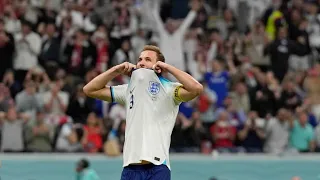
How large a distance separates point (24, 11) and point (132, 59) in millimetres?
2518

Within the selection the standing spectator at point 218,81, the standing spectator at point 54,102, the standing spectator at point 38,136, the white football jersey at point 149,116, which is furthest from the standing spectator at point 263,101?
the white football jersey at point 149,116

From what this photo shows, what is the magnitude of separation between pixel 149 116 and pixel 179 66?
12.2 m

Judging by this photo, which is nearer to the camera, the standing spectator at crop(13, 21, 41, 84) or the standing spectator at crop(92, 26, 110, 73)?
the standing spectator at crop(13, 21, 41, 84)

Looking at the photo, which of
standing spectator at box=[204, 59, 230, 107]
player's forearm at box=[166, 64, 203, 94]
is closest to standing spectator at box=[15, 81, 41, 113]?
standing spectator at box=[204, 59, 230, 107]

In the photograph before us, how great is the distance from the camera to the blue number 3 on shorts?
8008mm

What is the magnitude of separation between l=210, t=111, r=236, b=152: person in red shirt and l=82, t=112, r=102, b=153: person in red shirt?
2261mm

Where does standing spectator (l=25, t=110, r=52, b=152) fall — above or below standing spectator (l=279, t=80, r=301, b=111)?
below

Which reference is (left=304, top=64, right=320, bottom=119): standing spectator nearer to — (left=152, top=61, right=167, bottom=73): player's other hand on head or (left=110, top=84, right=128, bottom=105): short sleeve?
(left=110, top=84, right=128, bottom=105): short sleeve

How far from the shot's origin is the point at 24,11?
20281 mm

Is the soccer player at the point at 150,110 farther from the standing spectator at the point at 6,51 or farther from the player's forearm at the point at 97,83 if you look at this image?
the standing spectator at the point at 6,51

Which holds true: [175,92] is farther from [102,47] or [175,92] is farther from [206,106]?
[102,47]

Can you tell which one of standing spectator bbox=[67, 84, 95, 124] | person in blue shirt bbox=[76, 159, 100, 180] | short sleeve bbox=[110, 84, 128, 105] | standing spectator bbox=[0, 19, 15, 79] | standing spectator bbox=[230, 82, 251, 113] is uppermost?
standing spectator bbox=[0, 19, 15, 79]

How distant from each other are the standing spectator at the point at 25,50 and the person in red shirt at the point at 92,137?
82.5 inches

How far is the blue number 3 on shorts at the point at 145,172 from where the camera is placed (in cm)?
801
